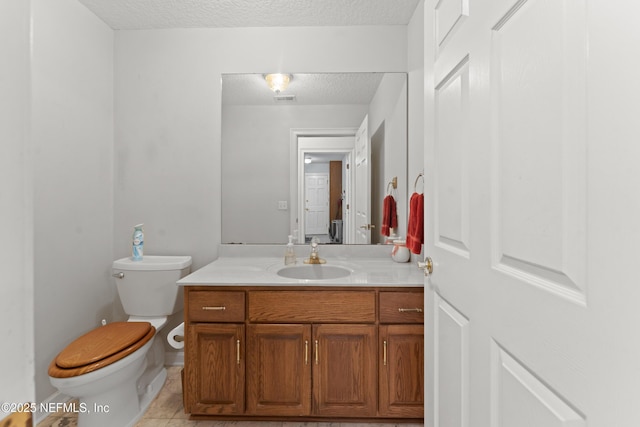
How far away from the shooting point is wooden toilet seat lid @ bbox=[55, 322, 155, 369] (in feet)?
4.62

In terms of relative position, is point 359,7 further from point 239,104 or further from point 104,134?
point 104,134

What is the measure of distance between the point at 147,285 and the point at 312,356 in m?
1.11

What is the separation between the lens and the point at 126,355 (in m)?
1.53

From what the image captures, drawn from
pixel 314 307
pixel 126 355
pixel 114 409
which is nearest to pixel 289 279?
pixel 314 307

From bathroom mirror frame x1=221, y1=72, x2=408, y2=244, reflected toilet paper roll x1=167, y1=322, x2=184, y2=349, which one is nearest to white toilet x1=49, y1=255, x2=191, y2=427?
reflected toilet paper roll x1=167, y1=322, x2=184, y2=349

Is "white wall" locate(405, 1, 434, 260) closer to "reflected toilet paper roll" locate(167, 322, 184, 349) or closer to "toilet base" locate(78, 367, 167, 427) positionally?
"reflected toilet paper roll" locate(167, 322, 184, 349)

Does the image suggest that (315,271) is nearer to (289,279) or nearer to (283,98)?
(289,279)

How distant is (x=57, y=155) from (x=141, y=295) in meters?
0.92

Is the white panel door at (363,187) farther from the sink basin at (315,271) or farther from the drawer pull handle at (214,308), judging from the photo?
the drawer pull handle at (214,308)

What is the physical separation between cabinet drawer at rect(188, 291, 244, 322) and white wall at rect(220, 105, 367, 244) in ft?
2.10

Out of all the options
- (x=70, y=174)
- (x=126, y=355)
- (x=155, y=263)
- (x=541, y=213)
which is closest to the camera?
(x=541, y=213)

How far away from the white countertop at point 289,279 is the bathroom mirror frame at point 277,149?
0.16m

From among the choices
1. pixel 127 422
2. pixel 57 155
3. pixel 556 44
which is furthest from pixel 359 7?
pixel 127 422

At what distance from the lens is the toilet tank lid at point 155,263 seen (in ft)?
6.39
